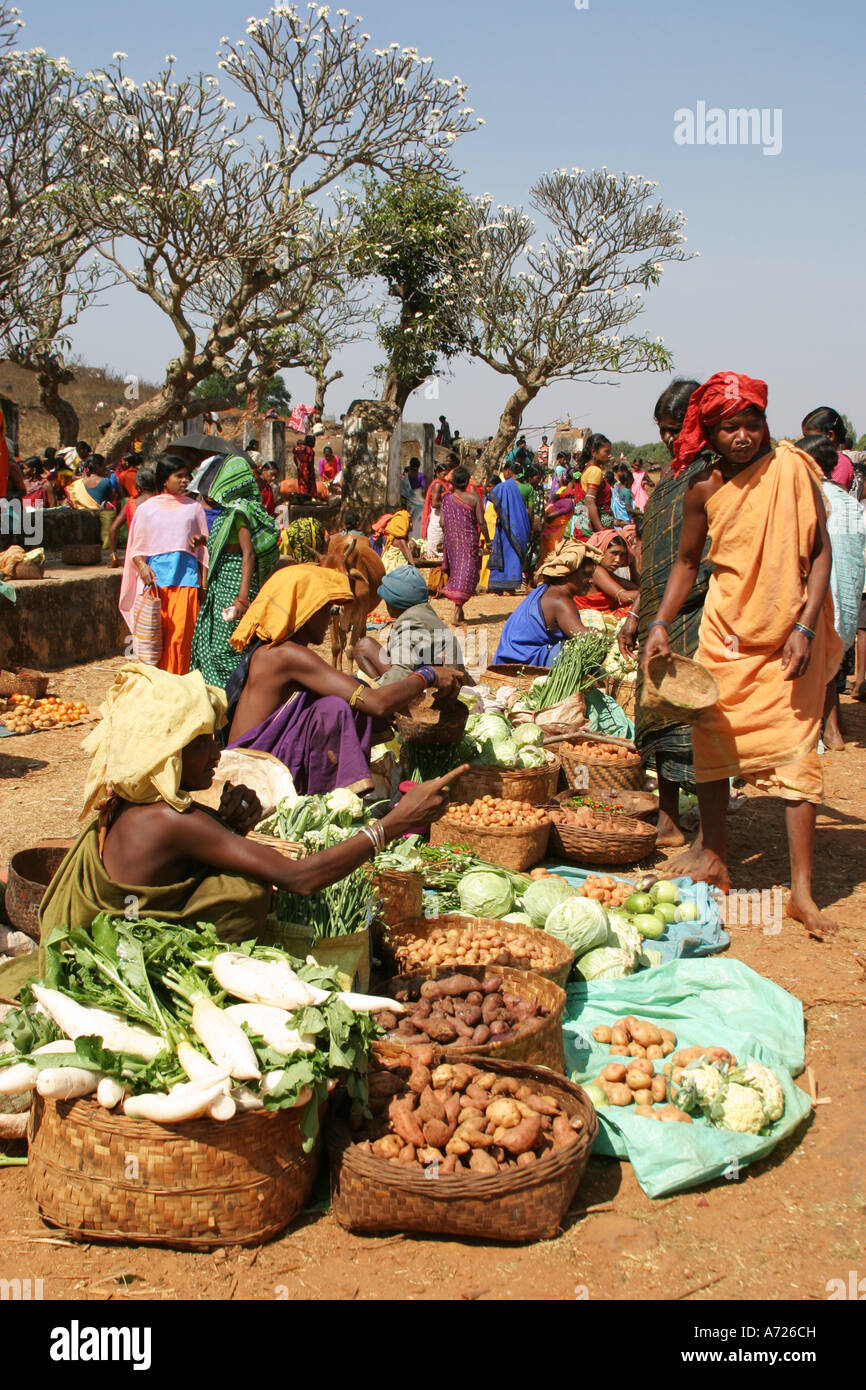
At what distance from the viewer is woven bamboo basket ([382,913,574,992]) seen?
3455 mm

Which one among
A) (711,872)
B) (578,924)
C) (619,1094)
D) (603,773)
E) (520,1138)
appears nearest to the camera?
(520,1138)

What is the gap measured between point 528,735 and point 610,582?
2082mm

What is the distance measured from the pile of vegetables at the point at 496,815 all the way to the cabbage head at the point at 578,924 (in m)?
0.87

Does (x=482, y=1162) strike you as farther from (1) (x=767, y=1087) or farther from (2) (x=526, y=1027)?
(1) (x=767, y=1087)

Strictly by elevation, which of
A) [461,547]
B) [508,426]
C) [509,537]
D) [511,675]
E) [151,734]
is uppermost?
[508,426]

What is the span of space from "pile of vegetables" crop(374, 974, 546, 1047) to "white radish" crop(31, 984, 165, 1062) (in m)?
0.69

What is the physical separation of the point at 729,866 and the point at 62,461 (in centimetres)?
1330

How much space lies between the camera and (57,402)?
20172 millimetres

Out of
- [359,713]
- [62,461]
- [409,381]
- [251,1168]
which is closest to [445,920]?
[359,713]

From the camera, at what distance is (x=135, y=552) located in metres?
7.24

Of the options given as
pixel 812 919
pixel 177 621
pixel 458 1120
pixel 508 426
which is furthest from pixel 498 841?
pixel 508 426

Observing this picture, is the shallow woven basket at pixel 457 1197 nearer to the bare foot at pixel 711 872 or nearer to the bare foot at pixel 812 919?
the bare foot at pixel 812 919

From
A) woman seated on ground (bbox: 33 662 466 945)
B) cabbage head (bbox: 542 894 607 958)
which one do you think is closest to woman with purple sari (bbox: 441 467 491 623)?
cabbage head (bbox: 542 894 607 958)

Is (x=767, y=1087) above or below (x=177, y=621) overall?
below
